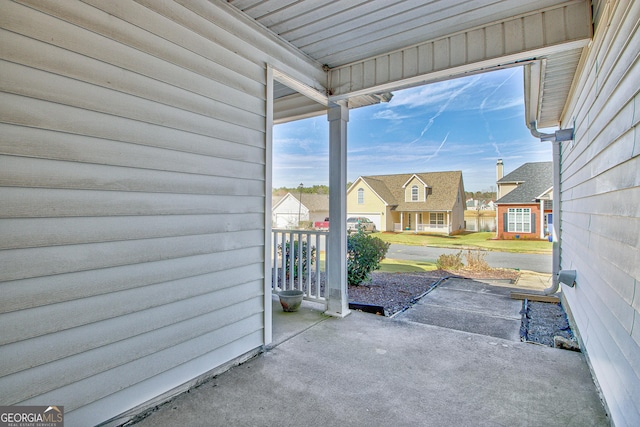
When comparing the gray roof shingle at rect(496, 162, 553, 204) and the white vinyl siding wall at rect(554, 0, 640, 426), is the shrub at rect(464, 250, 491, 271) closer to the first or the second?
the gray roof shingle at rect(496, 162, 553, 204)

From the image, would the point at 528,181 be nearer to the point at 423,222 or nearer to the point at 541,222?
the point at 541,222

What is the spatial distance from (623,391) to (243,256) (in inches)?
91.8

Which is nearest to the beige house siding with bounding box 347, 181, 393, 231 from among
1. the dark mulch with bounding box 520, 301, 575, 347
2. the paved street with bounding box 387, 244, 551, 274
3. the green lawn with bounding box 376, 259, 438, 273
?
the paved street with bounding box 387, 244, 551, 274

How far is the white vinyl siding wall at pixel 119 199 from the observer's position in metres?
1.39

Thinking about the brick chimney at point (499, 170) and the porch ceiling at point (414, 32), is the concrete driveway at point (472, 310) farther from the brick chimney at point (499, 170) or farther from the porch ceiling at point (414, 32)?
the brick chimney at point (499, 170)

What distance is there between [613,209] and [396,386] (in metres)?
1.66

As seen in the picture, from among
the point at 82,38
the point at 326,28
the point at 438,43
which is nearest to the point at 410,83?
the point at 438,43

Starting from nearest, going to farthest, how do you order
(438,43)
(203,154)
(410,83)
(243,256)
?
(203,154) < (243,256) < (438,43) < (410,83)

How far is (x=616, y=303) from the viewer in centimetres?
159

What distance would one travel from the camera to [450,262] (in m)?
7.11

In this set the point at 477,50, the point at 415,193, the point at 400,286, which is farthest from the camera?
the point at 415,193

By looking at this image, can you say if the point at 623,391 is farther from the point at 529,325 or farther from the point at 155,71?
the point at 155,71

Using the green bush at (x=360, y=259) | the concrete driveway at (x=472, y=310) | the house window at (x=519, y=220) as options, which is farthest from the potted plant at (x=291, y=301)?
the house window at (x=519, y=220)

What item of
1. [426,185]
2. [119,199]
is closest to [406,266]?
[426,185]
